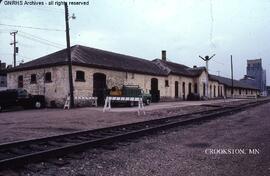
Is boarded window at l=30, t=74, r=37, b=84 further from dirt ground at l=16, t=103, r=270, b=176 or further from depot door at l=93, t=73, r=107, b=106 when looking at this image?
dirt ground at l=16, t=103, r=270, b=176

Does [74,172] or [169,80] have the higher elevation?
[169,80]

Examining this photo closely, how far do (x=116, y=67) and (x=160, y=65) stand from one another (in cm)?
1522

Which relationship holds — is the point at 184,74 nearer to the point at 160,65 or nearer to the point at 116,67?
the point at 160,65

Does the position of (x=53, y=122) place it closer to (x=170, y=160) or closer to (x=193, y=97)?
(x=170, y=160)

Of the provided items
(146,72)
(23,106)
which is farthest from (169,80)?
(23,106)

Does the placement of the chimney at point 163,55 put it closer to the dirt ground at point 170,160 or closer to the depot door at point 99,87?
the depot door at point 99,87

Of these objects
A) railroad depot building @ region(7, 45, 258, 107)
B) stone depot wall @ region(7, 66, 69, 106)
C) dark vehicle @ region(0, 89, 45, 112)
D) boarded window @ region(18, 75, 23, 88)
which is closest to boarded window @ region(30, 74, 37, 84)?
railroad depot building @ region(7, 45, 258, 107)

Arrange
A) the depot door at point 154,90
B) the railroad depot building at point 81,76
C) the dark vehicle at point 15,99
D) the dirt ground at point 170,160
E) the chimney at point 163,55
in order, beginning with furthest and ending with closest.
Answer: the chimney at point 163,55 → the depot door at point 154,90 → the railroad depot building at point 81,76 → the dark vehicle at point 15,99 → the dirt ground at point 170,160

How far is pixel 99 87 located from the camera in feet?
100

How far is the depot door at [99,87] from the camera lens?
30.0 metres

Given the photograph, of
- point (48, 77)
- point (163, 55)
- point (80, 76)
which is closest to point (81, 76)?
point (80, 76)

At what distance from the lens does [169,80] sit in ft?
145

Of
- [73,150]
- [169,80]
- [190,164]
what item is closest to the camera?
[190,164]

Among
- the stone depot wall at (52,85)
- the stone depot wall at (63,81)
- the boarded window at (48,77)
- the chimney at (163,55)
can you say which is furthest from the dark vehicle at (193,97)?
the stone depot wall at (52,85)
